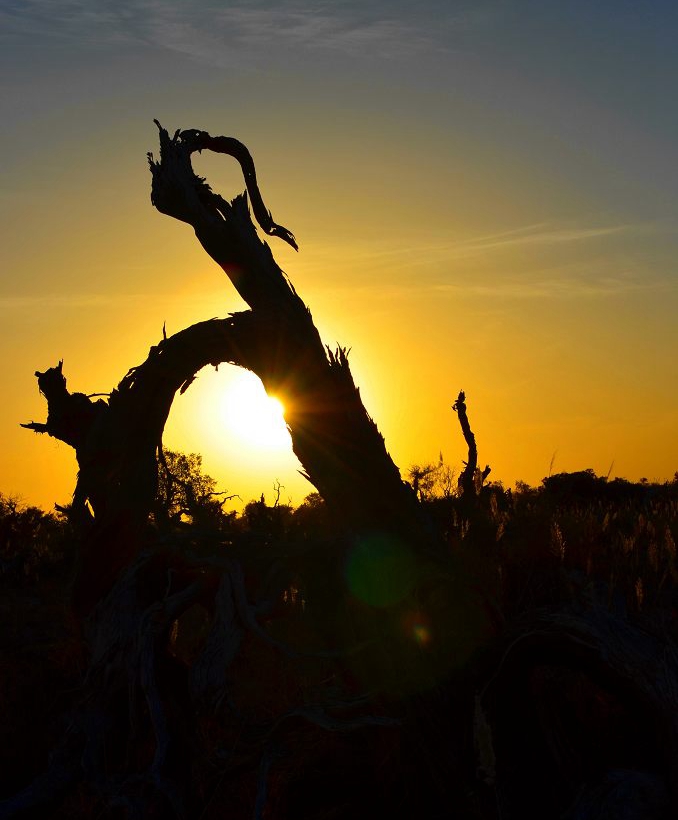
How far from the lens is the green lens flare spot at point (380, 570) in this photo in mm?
5219

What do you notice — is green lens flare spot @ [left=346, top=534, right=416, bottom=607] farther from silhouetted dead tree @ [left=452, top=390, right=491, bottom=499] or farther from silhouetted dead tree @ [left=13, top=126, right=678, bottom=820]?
silhouetted dead tree @ [left=452, top=390, right=491, bottom=499]

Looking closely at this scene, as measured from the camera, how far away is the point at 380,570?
5.31m

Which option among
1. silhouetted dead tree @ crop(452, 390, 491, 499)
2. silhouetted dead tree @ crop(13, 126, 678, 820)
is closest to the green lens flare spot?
silhouetted dead tree @ crop(13, 126, 678, 820)

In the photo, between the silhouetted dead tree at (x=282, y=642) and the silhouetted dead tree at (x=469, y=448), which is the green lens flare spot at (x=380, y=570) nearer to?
the silhouetted dead tree at (x=282, y=642)

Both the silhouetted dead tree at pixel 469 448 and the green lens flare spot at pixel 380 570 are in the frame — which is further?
the silhouetted dead tree at pixel 469 448

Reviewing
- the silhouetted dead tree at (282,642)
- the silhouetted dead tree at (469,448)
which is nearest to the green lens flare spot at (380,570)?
the silhouetted dead tree at (282,642)

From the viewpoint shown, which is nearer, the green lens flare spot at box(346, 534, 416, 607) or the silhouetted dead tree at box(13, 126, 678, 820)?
the silhouetted dead tree at box(13, 126, 678, 820)

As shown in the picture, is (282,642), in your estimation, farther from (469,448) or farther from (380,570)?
(469,448)

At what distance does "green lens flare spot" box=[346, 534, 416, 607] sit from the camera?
522 cm

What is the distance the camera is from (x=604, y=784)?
4.25m

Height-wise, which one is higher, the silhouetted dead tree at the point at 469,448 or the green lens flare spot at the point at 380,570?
the silhouetted dead tree at the point at 469,448

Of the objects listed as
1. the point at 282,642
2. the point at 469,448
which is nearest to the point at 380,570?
the point at 282,642

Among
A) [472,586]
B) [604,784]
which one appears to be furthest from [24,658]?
[604,784]

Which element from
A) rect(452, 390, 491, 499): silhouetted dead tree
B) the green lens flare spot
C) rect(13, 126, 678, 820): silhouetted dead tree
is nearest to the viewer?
rect(13, 126, 678, 820): silhouetted dead tree
